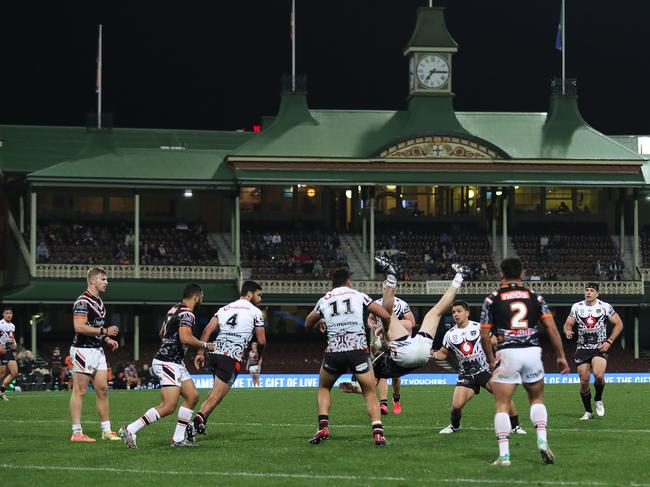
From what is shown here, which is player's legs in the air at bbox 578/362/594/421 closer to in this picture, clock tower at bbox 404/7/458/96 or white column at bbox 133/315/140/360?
white column at bbox 133/315/140/360

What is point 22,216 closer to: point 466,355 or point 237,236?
point 237,236

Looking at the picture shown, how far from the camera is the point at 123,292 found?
54688 mm

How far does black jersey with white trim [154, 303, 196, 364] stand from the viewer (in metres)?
17.5

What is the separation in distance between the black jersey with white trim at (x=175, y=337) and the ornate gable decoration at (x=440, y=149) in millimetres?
40214

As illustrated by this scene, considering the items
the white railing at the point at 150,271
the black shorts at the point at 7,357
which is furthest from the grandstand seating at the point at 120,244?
the black shorts at the point at 7,357

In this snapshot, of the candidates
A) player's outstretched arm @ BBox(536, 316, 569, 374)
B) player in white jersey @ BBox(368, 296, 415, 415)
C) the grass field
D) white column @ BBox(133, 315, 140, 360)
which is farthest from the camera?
white column @ BBox(133, 315, 140, 360)

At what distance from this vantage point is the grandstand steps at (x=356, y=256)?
57844mm

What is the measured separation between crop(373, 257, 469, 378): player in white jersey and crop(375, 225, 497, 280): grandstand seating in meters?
38.2

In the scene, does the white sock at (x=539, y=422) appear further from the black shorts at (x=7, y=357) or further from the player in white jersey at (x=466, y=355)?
the black shorts at (x=7, y=357)

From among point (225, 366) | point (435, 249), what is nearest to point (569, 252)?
point (435, 249)

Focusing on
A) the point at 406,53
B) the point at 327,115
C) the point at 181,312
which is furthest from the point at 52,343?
the point at 181,312

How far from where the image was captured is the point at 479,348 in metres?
19.8

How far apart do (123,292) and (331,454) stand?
1563 inches

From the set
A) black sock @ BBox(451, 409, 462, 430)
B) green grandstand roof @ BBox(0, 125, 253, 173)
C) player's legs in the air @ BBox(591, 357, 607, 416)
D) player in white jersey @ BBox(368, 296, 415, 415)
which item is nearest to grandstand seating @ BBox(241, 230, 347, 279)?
green grandstand roof @ BBox(0, 125, 253, 173)
